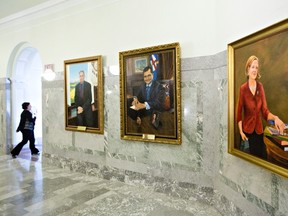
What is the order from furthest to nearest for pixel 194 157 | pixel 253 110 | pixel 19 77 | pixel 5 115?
pixel 19 77 → pixel 5 115 → pixel 194 157 → pixel 253 110

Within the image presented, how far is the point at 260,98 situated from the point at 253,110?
8.4 inches

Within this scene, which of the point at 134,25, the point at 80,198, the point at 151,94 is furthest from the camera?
the point at 134,25

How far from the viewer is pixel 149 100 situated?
542 centimetres

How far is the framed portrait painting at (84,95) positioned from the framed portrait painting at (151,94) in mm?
831

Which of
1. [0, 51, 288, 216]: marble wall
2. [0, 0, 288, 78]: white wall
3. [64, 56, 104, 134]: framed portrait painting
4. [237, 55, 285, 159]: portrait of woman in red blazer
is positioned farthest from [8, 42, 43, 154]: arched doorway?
[237, 55, 285, 159]: portrait of woman in red blazer

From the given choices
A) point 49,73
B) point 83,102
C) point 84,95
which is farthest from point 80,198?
point 49,73

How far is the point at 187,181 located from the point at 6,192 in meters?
4.01

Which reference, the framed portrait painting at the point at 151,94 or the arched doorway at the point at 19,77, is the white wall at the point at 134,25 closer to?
the framed portrait painting at the point at 151,94

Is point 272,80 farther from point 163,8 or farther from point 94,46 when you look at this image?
point 94,46

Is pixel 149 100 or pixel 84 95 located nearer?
pixel 149 100

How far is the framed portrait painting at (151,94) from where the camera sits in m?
5.07

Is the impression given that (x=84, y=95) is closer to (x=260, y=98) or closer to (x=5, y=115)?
(x=5, y=115)

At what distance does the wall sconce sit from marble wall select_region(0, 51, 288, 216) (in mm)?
1317

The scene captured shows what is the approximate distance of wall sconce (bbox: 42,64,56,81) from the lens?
301 inches
